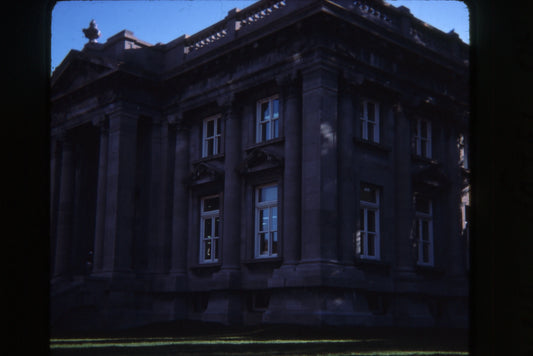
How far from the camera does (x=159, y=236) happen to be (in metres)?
27.6

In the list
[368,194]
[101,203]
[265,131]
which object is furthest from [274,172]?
[101,203]

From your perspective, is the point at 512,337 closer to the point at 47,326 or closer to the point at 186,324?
the point at 47,326

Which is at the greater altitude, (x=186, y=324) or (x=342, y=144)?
(x=342, y=144)

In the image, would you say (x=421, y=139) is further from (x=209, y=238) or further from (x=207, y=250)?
(x=207, y=250)

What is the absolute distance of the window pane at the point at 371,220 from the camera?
77.3 feet

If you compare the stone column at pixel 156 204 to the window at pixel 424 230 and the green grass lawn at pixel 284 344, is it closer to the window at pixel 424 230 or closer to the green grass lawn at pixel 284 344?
the green grass lawn at pixel 284 344

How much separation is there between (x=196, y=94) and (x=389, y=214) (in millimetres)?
9726

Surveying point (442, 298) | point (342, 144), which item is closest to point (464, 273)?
point (442, 298)

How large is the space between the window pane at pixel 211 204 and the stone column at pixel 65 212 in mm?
8093

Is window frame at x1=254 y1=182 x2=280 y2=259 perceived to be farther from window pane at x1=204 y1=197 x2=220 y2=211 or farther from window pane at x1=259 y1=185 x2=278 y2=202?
window pane at x1=204 y1=197 x2=220 y2=211

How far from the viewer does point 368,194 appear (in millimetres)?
23703

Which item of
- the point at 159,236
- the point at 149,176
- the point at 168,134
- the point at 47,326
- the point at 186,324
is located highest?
the point at 168,134

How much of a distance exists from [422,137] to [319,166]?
25.2ft

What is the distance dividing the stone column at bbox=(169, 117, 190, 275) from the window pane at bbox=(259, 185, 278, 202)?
4489mm
